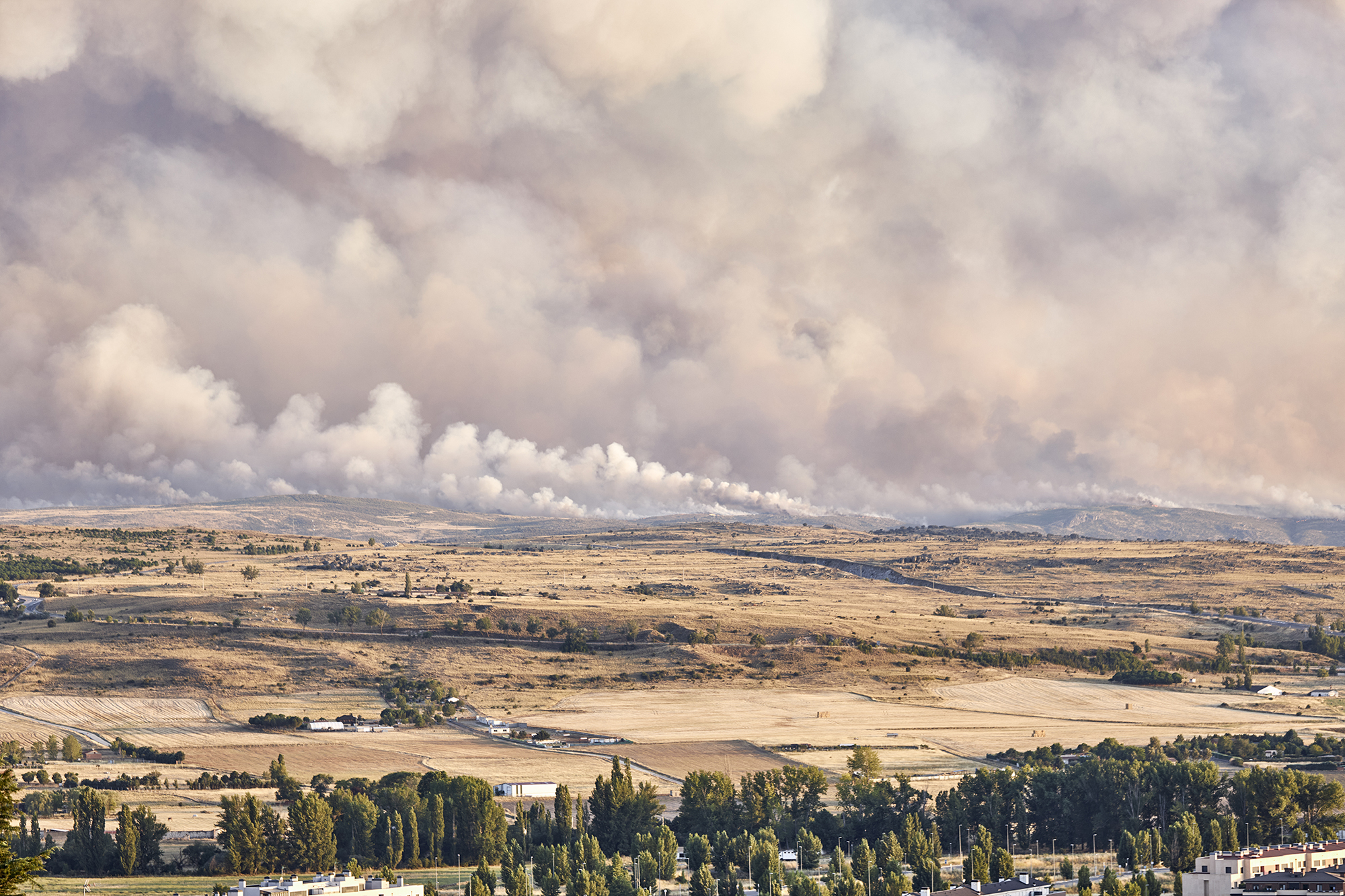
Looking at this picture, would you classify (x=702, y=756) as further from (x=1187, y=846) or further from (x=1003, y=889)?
(x=1003, y=889)

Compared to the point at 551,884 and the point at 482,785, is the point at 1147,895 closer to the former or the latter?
the point at 551,884

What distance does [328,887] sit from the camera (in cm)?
9969

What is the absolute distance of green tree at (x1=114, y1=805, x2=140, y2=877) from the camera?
121625 millimetres

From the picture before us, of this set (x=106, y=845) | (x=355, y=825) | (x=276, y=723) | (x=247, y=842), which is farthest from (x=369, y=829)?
(x=276, y=723)

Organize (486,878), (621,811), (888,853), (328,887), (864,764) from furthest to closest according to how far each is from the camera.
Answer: (864,764) → (621,811) → (888,853) → (486,878) → (328,887)

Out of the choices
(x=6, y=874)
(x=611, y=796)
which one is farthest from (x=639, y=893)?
(x=6, y=874)

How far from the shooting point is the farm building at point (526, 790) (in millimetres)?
150625

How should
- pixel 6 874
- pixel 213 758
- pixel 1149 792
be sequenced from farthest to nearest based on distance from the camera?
pixel 213 758 < pixel 1149 792 < pixel 6 874

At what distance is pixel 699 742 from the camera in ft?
605

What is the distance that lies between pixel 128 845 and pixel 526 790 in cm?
4219

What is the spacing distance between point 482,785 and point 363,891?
3035 cm

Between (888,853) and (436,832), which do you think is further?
(436,832)

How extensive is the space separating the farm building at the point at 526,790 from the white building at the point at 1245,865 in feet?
230

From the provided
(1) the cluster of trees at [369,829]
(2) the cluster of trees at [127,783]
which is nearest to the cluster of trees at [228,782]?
(2) the cluster of trees at [127,783]
